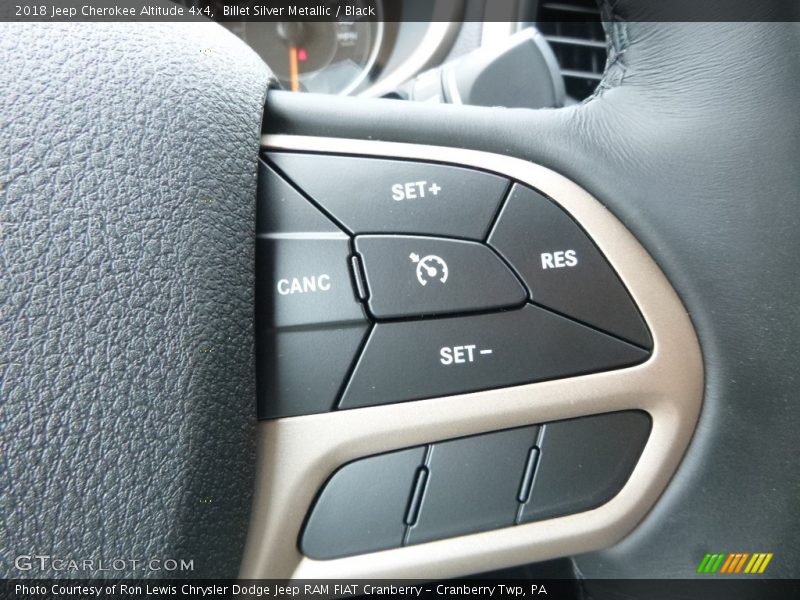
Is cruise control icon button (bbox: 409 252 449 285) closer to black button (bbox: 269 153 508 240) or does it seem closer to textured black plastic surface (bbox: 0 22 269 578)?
black button (bbox: 269 153 508 240)

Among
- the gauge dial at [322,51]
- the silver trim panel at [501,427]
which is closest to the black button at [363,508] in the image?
the silver trim panel at [501,427]

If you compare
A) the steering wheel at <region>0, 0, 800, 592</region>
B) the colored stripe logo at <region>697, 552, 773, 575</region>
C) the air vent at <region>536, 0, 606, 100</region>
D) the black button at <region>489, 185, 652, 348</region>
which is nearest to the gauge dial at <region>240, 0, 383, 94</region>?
the air vent at <region>536, 0, 606, 100</region>

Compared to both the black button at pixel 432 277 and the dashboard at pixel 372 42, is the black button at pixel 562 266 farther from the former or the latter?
the dashboard at pixel 372 42

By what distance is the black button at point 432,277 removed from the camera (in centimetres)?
49

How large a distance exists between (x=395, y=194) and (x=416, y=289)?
0.08 m

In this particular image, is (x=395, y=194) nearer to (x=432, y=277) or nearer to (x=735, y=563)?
(x=432, y=277)

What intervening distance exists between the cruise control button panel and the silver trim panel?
0.01 m

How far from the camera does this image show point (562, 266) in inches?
19.9

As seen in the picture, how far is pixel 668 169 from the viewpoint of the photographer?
0.50m

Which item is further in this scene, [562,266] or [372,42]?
[372,42]

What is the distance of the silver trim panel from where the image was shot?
479mm

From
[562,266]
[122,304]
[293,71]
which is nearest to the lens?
[122,304]

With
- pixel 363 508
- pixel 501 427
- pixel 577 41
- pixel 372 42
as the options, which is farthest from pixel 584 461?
pixel 372 42

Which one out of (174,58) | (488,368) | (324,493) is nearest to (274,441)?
(324,493)
